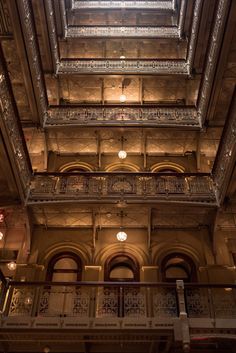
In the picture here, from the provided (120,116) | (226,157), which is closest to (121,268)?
(226,157)

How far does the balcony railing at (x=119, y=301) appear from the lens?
934cm

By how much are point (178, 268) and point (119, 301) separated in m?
3.35

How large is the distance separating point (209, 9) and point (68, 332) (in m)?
11.9

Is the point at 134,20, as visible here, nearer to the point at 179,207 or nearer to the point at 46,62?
the point at 46,62

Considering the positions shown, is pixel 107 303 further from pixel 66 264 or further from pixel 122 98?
pixel 122 98

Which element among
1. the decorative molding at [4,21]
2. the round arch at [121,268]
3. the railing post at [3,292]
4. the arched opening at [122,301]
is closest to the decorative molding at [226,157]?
the round arch at [121,268]

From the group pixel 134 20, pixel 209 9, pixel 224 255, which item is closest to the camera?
pixel 224 255

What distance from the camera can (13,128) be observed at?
1080 centimetres

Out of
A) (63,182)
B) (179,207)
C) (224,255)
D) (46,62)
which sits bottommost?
(224,255)

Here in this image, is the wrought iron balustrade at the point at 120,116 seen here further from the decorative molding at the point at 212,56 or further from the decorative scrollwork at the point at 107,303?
the decorative scrollwork at the point at 107,303

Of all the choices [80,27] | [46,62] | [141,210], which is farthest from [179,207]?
[80,27]

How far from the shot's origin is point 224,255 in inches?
468

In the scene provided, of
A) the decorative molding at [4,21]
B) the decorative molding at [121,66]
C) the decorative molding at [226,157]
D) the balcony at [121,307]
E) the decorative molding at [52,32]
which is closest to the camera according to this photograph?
the balcony at [121,307]

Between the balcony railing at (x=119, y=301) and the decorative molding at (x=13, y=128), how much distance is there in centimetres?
337
